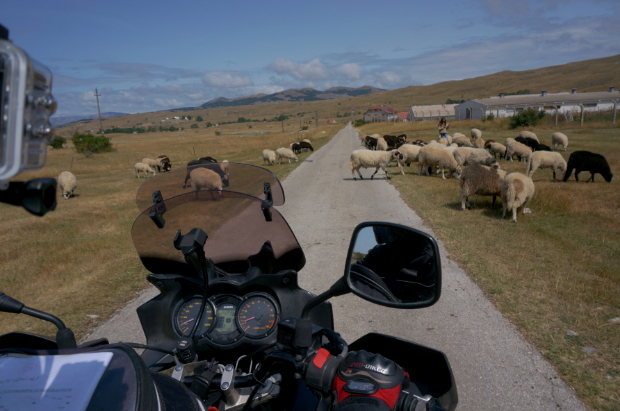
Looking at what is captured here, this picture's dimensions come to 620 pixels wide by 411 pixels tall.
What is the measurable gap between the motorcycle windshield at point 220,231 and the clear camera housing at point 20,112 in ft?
5.88

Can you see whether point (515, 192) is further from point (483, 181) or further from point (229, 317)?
point (229, 317)

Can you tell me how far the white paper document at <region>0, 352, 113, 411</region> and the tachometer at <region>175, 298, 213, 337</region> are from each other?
998 millimetres

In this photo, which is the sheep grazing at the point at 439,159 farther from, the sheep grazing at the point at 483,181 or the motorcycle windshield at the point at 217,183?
the motorcycle windshield at the point at 217,183

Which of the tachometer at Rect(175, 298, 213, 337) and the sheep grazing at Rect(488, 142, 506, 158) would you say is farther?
the sheep grazing at Rect(488, 142, 506, 158)

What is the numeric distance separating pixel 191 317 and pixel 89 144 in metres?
40.7

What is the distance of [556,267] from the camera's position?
235 inches

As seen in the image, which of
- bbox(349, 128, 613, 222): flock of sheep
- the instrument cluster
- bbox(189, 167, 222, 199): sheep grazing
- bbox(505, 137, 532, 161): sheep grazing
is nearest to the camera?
the instrument cluster

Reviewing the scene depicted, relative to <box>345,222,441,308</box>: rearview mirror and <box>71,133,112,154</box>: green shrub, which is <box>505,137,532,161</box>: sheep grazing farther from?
<box>71,133,112,154</box>: green shrub

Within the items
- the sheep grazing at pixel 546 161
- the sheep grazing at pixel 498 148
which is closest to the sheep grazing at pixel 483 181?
the sheep grazing at pixel 546 161

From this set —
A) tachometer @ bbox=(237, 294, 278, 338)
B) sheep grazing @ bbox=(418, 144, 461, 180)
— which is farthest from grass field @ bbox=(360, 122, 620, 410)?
sheep grazing @ bbox=(418, 144, 461, 180)

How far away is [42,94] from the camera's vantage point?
69 centimetres

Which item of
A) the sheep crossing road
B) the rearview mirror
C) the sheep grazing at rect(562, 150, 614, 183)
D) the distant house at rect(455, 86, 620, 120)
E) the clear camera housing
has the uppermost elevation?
the distant house at rect(455, 86, 620, 120)

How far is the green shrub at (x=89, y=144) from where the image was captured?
36062 millimetres

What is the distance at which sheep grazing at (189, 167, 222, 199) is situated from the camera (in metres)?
2.60
